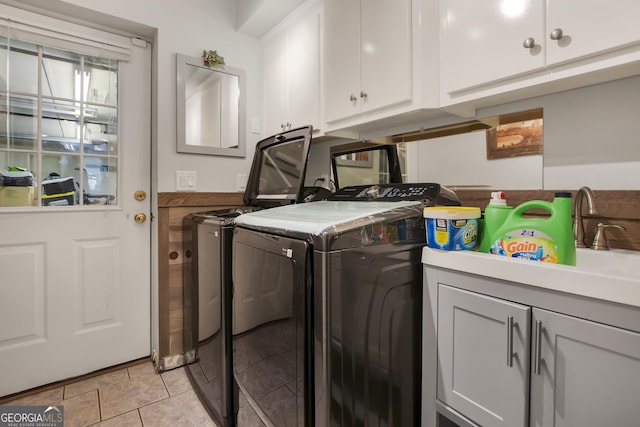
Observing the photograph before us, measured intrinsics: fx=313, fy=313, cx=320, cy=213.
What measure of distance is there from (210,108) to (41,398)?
2005 millimetres

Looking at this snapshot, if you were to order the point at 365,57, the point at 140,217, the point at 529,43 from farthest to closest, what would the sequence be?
the point at 140,217 < the point at 365,57 < the point at 529,43

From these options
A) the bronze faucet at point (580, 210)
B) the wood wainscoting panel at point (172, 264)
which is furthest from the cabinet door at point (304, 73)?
the bronze faucet at point (580, 210)

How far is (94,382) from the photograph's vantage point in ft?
6.26

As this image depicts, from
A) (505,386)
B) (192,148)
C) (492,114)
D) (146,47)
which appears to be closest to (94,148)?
(192,148)

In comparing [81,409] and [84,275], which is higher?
[84,275]

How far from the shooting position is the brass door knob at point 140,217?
211cm

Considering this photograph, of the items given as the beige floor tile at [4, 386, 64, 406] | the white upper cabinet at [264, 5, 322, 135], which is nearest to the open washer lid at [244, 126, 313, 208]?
the white upper cabinet at [264, 5, 322, 135]

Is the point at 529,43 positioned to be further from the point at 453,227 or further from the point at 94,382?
the point at 94,382

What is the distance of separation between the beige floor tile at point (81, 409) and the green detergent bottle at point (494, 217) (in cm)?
199

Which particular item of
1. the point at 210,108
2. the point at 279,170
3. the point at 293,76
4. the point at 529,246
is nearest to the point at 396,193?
the point at 529,246

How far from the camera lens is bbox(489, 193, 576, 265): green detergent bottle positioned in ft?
2.89

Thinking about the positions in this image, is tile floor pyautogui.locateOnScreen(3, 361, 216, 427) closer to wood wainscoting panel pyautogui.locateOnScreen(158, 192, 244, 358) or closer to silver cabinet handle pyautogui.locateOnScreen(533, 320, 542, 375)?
wood wainscoting panel pyautogui.locateOnScreen(158, 192, 244, 358)

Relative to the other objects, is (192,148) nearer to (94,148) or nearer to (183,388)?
(94,148)

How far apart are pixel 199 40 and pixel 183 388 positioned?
225 centimetres
